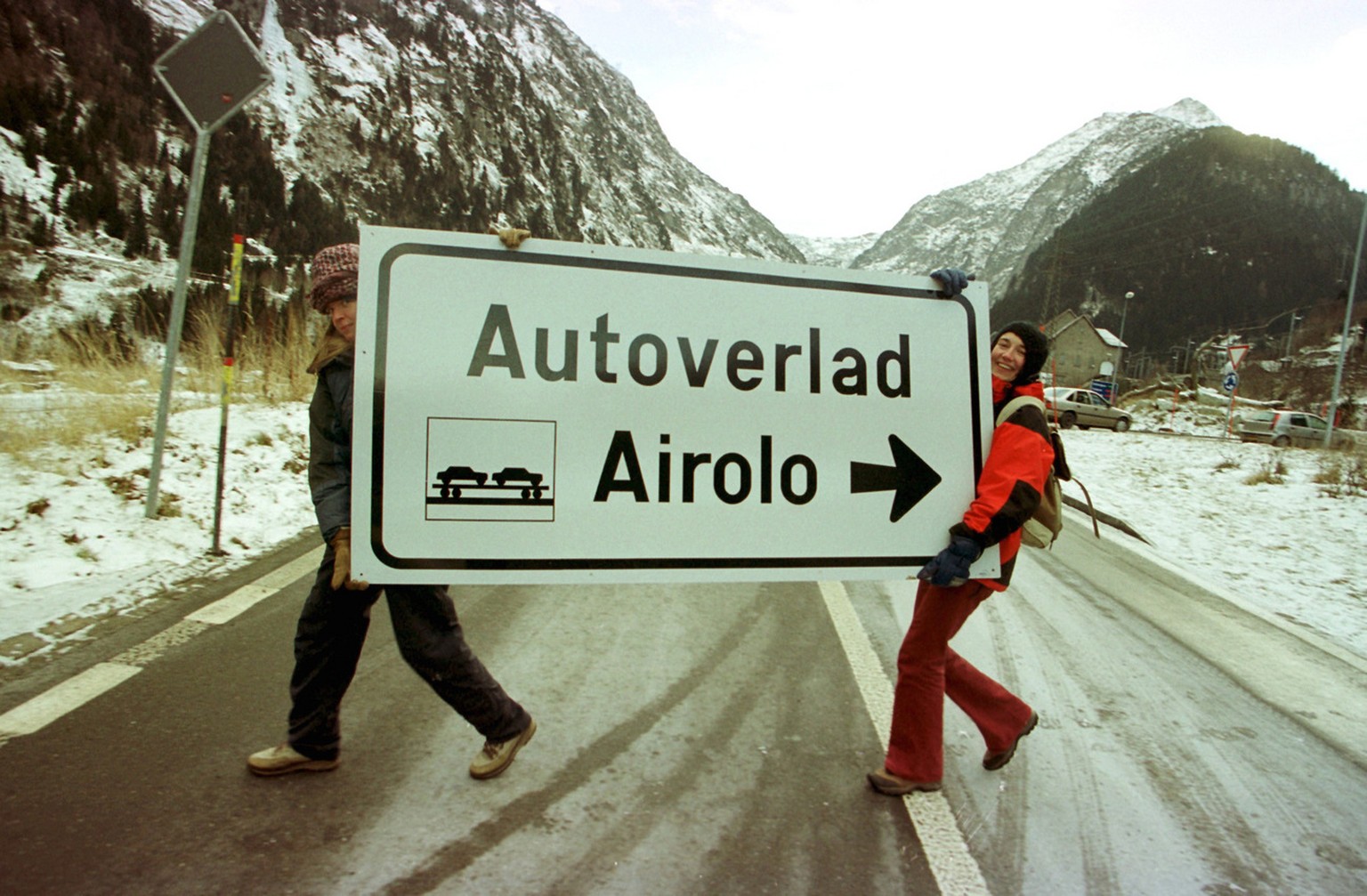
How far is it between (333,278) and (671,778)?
2074mm

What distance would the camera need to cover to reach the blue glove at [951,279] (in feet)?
8.52

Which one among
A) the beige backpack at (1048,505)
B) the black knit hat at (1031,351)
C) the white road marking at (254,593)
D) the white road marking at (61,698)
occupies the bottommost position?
the white road marking at (61,698)

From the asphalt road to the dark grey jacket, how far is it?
95 centimetres

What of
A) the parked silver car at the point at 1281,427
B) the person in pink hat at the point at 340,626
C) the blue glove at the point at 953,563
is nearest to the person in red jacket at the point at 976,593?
the blue glove at the point at 953,563

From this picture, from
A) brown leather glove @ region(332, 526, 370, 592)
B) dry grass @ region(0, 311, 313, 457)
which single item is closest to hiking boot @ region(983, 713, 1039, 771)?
brown leather glove @ region(332, 526, 370, 592)

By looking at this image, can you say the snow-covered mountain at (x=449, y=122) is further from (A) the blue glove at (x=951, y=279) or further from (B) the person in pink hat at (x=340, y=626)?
(A) the blue glove at (x=951, y=279)

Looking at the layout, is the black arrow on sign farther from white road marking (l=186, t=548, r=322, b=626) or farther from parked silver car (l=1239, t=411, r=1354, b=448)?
parked silver car (l=1239, t=411, r=1354, b=448)

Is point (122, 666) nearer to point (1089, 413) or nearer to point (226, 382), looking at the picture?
point (226, 382)

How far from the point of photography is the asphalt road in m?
2.29

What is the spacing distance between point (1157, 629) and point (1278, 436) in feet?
94.7

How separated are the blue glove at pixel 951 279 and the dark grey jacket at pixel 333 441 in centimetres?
197

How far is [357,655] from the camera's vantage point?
2.83m

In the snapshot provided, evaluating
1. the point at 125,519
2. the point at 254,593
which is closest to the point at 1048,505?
the point at 254,593

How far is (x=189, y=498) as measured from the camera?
600 centimetres
